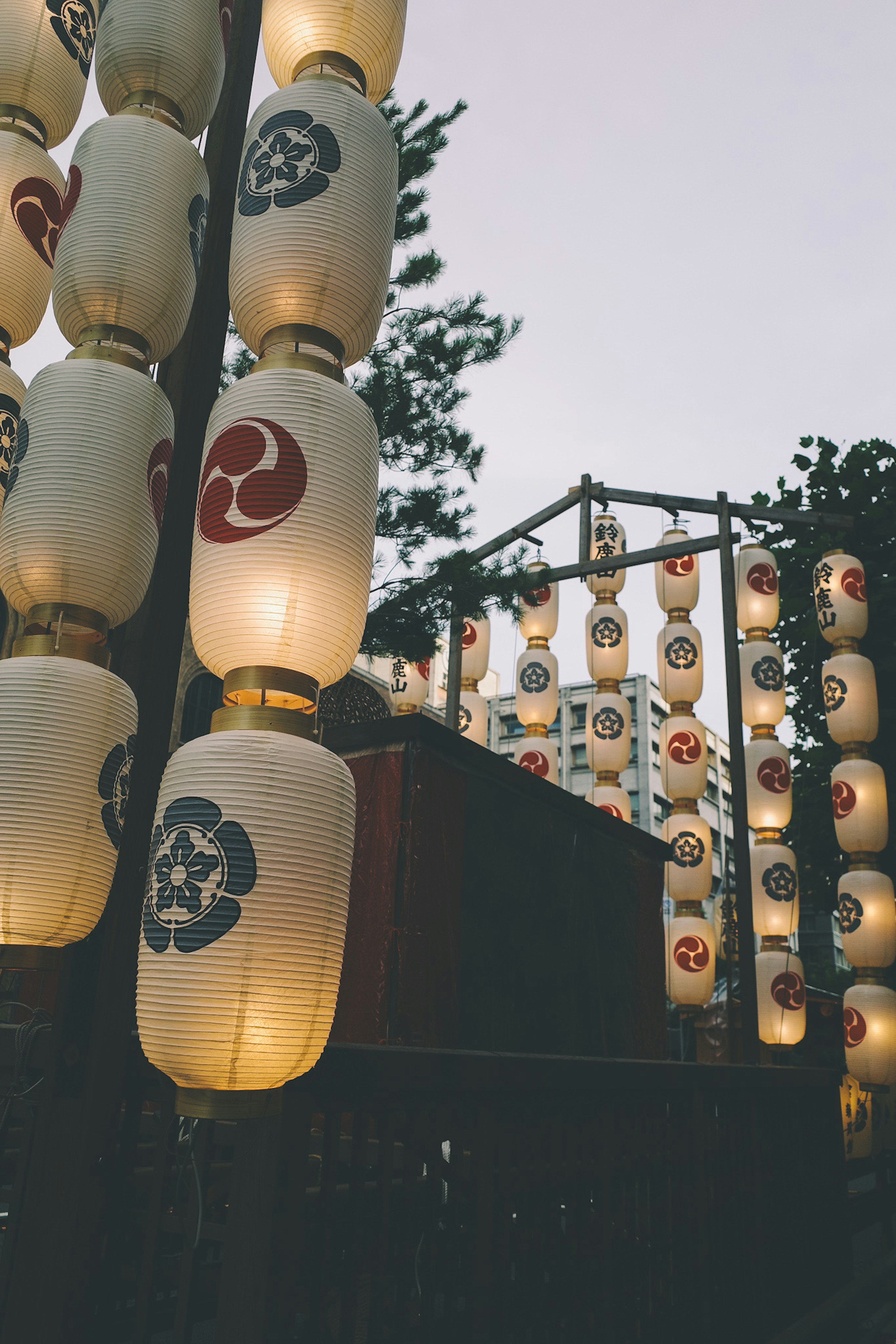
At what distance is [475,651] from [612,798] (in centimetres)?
269

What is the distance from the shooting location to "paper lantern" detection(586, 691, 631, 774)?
1224cm

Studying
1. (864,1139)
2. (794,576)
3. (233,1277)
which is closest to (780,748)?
(864,1139)

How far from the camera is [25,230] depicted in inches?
150

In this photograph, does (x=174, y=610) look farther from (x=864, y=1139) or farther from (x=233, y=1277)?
(x=864, y=1139)

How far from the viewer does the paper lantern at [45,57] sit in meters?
3.84

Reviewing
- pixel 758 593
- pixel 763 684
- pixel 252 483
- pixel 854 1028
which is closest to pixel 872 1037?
pixel 854 1028

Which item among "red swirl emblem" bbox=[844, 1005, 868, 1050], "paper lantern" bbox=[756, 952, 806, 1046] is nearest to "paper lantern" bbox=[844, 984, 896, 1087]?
"red swirl emblem" bbox=[844, 1005, 868, 1050]

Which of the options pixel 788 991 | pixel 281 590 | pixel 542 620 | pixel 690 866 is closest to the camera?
pixel 281 590

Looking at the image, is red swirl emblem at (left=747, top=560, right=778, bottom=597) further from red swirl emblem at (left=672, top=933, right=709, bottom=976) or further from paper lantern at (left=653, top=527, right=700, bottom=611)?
red swirl emblem at (left=672, top=933, right=709, bottom=976)

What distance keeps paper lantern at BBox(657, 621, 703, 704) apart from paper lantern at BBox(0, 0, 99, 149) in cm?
956

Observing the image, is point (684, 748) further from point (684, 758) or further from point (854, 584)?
point (854, 584)

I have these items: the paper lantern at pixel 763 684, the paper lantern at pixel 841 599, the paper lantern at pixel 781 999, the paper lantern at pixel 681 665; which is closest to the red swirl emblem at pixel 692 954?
the paper lantern at pixel 781 999

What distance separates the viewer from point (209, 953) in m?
2.04

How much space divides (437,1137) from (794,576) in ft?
51.5
